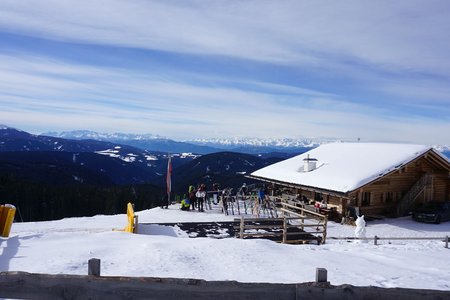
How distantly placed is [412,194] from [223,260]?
2151 cm

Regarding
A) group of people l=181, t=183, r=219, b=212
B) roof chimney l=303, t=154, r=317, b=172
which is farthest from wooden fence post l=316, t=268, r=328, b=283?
roof chimney l=303, t=154, r=317, b=172

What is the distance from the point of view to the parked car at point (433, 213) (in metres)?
25.8

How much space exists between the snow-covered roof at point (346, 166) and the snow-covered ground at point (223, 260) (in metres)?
10.1

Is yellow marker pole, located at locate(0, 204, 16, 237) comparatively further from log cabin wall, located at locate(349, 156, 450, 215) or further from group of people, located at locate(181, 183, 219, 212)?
log cabin wall, located at locate(349, 156, 450, 215)

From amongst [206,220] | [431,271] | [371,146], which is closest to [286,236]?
[206,220]

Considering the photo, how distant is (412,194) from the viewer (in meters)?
28.0

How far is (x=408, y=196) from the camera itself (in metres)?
27.8

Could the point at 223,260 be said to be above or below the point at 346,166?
below

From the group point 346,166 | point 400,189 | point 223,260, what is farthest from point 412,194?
point 223,260

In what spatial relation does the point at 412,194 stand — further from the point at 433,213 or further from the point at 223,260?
the point at 223,260

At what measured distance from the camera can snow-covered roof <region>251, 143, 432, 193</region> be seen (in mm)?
26719

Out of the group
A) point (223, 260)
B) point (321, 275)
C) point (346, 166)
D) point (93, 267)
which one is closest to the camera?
point (321, 275)

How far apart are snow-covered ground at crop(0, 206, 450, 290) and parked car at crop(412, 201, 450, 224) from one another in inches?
385

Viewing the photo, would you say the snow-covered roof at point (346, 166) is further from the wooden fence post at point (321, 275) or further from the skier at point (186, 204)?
the wooden fence post at point (321, 275)
